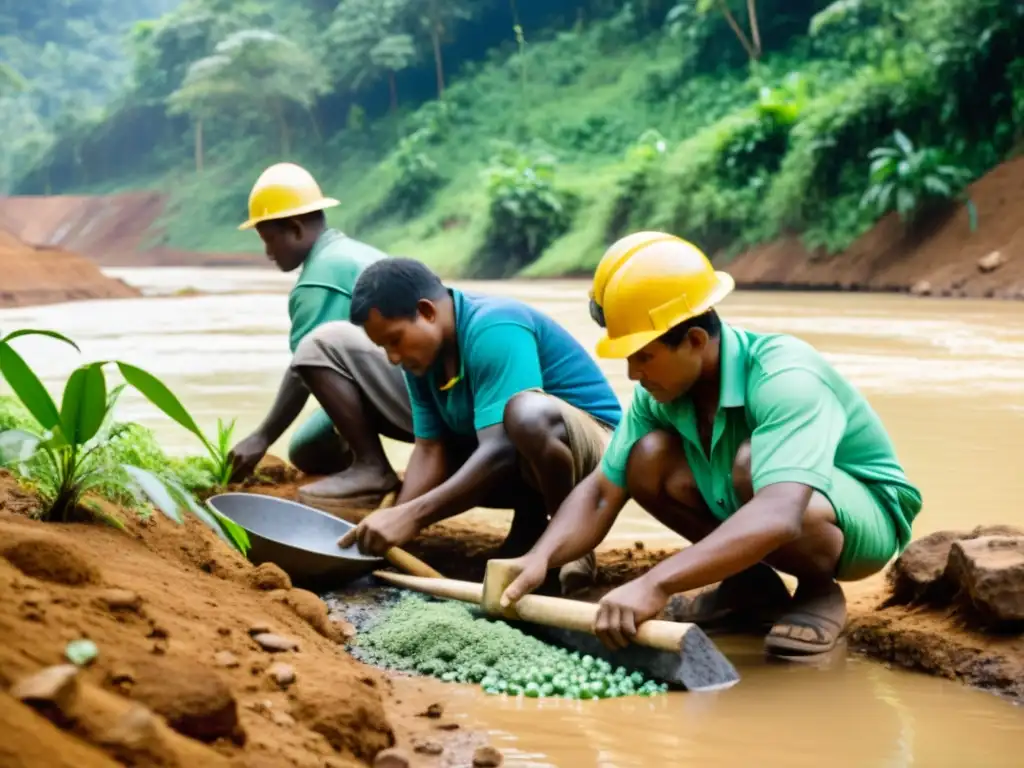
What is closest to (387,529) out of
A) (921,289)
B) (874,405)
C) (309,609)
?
(309,609)

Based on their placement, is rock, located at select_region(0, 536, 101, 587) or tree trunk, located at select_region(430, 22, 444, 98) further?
tree trunk, located at select_region(430, 22, 444, 98)

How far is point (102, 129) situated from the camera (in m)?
55.2

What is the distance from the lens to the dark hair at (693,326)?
3.00 metres

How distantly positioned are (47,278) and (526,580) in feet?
61.9

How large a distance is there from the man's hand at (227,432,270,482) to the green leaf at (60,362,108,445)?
1.94 m

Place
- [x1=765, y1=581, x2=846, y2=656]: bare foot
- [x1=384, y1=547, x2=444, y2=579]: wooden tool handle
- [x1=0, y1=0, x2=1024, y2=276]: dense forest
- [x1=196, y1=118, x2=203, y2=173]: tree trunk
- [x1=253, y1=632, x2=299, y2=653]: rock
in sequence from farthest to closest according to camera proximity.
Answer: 1. [x1=196, y1=118, x2=203, y2=173]: tree trunk
2. [x1=0, y1=0, x2=1024, y2=276]: dense forest
3. [x1=384, y1=547, x2=444, y2=579]: wooden tool handle
4. [x1=765, y1=581, x2=846, y2=656]: bare foot
5. [x1=253, y1=632, x2=299, y2=653]: rock

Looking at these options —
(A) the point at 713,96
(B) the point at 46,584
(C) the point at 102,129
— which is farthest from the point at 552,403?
(C) the point at 102,129

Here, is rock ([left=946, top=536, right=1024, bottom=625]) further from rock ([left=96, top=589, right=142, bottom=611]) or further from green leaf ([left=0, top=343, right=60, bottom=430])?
green leaf ([left=0, top=343, right=60, bottom=430])

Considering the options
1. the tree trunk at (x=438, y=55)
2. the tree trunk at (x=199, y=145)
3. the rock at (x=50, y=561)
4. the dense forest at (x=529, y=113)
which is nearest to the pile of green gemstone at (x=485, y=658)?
the rock at (x=50, y=561)

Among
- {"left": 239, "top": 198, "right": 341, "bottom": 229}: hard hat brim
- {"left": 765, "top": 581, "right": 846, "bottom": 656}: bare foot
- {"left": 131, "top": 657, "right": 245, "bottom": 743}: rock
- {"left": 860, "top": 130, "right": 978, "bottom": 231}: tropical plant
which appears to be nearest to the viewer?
{"left": 131, "top": 657, "right": 245, "bottom": 743}: rock

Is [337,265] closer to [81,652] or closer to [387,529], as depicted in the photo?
[387,529]

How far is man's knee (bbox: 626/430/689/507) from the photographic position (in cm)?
323

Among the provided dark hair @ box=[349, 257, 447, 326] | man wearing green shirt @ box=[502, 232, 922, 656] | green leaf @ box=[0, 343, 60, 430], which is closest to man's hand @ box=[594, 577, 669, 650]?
man wearing green shirt @ box=[502, 232, 922, 656]

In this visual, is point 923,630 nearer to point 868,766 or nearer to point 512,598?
point 868,766
